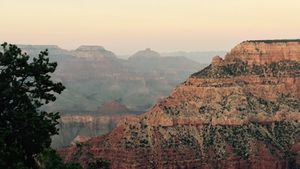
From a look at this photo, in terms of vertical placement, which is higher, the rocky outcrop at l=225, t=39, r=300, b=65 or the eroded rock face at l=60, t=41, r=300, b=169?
the rocky outcrop at l=225, t=39, r=300, b=65

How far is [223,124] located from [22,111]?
362 feet

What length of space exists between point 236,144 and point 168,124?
17.1 meters

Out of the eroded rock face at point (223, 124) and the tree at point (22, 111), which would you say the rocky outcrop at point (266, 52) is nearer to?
the eroded rock face at point (223, 124)

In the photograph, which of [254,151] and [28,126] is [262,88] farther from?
[28,126]

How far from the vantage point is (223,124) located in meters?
163

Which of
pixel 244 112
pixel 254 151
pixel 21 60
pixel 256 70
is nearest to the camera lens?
pixel 21 60

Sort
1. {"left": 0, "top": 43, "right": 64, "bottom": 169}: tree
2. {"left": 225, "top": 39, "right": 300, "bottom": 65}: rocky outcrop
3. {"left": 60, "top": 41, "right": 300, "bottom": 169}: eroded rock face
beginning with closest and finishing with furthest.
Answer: {"left": 0, "top": 43, "right": 64, "bottom": 169}: tree
{"left": 60, "top": 41, "right": 300, "bottom": 169}: eroded rock face
{"left": 225, "top": 39, "right": 300, "bottom": 65}: rocky outcrop

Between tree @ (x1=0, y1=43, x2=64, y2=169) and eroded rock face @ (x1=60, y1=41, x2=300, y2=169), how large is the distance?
300ft

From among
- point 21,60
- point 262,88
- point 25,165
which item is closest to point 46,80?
point 21,60

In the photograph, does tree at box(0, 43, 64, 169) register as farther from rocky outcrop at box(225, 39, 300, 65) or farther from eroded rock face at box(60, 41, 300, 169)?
rocky outcrop at box(225, 39, 300, 65)

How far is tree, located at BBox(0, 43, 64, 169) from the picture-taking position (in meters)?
55.1

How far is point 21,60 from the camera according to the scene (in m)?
57.6

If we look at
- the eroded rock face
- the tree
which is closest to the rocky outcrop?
the eroded rock face

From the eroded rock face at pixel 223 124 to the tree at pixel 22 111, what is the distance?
9149 cm
